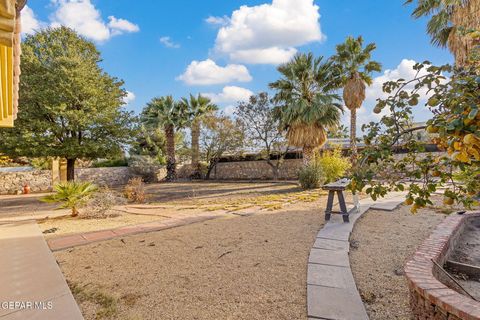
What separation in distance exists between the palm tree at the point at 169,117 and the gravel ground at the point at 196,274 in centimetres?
1640

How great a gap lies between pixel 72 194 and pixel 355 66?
15516 mm

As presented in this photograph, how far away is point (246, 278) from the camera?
297 cm

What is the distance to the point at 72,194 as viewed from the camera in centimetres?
688

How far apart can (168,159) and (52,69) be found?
10.5 m

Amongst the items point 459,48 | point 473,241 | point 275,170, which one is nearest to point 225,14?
point 459,48

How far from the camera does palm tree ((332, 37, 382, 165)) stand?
15.0 metres

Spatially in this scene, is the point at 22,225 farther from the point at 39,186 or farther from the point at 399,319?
the point at 39,186

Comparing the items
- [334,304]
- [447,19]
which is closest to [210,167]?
[447,19]

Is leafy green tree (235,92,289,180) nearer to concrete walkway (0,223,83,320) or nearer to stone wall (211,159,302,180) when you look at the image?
stone wall (211,159,302,180)

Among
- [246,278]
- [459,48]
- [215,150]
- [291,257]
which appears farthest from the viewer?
[215,150]

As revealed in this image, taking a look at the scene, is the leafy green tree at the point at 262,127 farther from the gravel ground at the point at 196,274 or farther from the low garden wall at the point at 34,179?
the gravel ground at the point at 196,274

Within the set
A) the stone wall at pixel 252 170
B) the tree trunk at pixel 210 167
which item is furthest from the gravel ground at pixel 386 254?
the tree trunk at pixel 210 167

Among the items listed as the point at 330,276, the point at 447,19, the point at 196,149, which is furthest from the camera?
the point at 196,149

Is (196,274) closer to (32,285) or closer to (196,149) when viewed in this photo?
(32,285)
